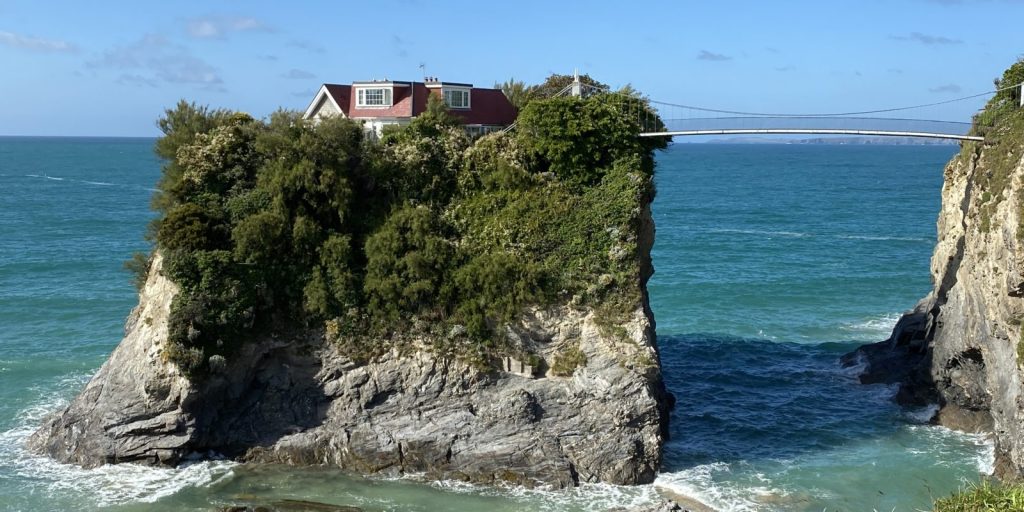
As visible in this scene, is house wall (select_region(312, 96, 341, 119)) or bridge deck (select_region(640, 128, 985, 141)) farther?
house wall (select_region(312, 96, 341, 119))

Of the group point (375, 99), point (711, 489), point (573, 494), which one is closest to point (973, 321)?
point (711, 489)

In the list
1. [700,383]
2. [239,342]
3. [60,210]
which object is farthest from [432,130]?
[60,210]

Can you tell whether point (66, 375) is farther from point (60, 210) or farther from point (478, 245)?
point (60, 210)

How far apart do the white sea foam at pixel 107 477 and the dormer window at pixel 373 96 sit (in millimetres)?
20070

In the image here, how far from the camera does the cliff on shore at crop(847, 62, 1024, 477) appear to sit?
1367 inches

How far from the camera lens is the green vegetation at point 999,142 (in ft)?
126

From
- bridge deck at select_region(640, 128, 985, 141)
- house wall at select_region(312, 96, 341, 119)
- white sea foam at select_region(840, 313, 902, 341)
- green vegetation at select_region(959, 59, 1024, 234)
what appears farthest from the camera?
white sea foam at select_region(840, 313, 902, 341)

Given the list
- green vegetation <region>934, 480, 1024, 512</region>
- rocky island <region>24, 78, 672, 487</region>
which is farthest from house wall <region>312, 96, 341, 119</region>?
green vegetation <region>934, 480, 1024, 512</region>

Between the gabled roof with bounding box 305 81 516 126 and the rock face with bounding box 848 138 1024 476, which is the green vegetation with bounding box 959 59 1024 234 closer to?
the rock face with bounding box 848 138 1024 476

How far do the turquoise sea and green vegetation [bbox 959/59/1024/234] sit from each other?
33.1 ft

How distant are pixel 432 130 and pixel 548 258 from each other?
8.34m

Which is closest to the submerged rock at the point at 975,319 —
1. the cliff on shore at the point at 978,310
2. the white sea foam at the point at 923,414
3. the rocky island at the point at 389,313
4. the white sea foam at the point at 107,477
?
the cliff on shore at the point at 978,310

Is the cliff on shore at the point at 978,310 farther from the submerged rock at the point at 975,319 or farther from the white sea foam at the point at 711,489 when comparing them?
the white sea foam at the point at 711,489

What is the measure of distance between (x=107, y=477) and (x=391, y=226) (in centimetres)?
1415
